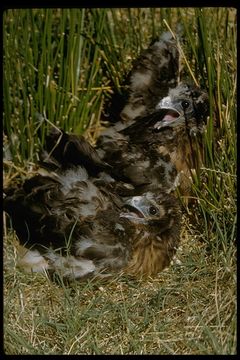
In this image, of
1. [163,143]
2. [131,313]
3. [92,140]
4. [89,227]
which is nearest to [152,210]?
[89,227]

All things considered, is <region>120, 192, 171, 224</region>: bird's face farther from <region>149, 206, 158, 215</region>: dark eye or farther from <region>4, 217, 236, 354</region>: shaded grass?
<region>4, 217, 236, 354</region>: shaded grass

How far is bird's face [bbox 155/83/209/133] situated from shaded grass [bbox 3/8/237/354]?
133 millimetres

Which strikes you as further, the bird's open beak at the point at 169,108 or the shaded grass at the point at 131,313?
the bird's open beak at the point at 169,108

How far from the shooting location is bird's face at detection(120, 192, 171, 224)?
4.48 meters

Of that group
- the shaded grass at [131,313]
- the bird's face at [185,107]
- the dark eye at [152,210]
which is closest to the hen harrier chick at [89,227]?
the dark eye at [152,210]

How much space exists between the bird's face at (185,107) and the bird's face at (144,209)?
615 millimetres

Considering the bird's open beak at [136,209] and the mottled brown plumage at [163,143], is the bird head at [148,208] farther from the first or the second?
the mottled brown plumage at [163,143]

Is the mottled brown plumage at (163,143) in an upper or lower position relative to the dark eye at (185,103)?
A: lower

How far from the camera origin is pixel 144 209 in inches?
177

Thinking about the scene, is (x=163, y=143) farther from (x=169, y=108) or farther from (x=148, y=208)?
(x=148, y=208)

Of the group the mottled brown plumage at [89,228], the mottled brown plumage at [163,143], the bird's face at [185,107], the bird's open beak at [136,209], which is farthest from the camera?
the bird's face at [185,107]

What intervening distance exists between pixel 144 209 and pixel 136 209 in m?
0.05

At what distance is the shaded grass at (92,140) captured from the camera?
377 centimetres

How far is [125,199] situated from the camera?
453 centimetres
